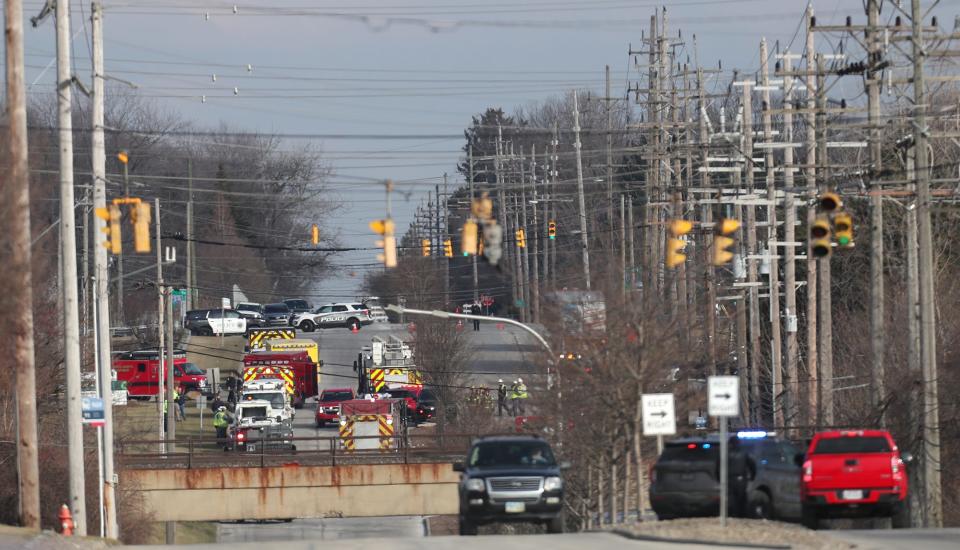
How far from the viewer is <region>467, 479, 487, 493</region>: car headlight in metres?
24.2

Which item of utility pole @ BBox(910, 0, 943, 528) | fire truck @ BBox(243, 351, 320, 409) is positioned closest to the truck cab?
fire truck @ BBox(243, 351, 320, 409)

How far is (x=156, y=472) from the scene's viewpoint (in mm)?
44000

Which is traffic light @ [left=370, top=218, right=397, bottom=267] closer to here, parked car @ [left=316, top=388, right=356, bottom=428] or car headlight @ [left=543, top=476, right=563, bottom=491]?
car headlight @ [left=543, top=476, right=563, bottom=491]

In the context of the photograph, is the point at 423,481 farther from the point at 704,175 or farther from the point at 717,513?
the point at 717,513

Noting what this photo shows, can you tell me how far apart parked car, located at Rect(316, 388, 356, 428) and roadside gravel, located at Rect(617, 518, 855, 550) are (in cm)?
3939

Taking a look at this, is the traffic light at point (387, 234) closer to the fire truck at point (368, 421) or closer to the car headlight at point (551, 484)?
the car headlight at point (551, 484)

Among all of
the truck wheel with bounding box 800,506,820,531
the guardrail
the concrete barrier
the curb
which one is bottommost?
the concrete barrier

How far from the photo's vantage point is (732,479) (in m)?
26.2

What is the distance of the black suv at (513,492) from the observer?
2417cm

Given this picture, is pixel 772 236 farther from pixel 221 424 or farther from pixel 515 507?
pixel 221 424

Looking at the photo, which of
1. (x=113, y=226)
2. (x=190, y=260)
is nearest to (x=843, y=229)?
(x=113, y=226)

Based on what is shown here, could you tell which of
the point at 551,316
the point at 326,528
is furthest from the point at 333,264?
the point at 551,316

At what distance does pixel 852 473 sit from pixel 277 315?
69407 mm

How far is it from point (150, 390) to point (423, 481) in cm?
2973
